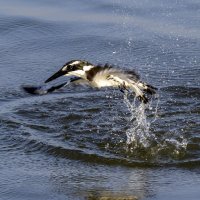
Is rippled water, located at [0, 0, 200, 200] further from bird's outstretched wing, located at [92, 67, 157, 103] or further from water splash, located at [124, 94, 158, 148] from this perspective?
bird's outstretched wing, located at [92, 67, 157, 103]

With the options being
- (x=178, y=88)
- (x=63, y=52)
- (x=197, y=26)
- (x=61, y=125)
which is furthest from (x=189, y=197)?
(x=197, y=26)

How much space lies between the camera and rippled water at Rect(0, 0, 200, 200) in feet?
21.8

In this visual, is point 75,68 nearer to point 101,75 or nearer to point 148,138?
point 101,75

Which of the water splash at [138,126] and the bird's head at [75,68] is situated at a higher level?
the bird's head at [75,68]

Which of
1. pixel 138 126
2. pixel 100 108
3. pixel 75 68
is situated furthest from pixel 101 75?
pixel 100 108

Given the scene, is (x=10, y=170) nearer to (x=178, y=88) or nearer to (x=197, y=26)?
(x=178, y=88)

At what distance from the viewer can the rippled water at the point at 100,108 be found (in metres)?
6.64

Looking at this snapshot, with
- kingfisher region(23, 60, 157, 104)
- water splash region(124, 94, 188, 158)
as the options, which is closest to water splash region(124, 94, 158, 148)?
water splash region(124, 94, 188, 158)

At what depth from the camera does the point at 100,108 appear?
8.86m

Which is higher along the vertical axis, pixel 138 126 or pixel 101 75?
pixel 101 75

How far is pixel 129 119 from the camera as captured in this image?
28.2ft

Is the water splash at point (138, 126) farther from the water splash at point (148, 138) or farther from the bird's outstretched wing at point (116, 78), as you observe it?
the bird's outstretched wing at point (116, 78)

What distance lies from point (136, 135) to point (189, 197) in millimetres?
1903

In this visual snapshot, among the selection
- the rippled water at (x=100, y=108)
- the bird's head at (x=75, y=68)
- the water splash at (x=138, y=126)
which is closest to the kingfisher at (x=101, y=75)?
the bird's head at (x=75, y=68)
